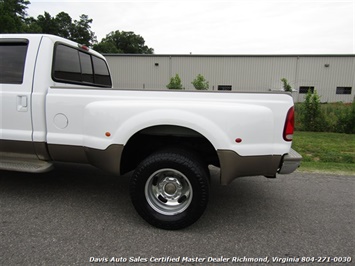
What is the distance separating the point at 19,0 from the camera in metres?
53.9

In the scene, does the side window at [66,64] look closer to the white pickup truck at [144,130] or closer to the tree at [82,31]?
the white pickup truck at [144,130]

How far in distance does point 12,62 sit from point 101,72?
5.10 feet

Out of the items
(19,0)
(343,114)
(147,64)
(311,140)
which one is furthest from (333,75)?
(19,0)

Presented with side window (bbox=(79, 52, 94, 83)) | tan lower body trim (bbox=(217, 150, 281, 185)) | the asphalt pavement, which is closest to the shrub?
the asphalt pavement

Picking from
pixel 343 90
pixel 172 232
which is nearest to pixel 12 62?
pixel 172 232

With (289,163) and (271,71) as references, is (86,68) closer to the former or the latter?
(289,163)

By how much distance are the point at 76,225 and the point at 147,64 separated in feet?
100

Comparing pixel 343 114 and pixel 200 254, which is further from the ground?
pixel 343 114

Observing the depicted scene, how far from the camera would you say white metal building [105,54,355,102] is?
99.1 feet

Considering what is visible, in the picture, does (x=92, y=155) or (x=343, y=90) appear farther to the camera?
(x=343, y=90)

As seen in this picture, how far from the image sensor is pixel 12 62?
131 inches

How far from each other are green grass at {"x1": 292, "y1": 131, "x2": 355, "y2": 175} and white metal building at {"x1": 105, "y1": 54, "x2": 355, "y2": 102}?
75.4 ft

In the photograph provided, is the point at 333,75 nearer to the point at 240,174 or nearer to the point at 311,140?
the point at 311,140

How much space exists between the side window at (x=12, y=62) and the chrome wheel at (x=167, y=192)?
2026 millimetres
